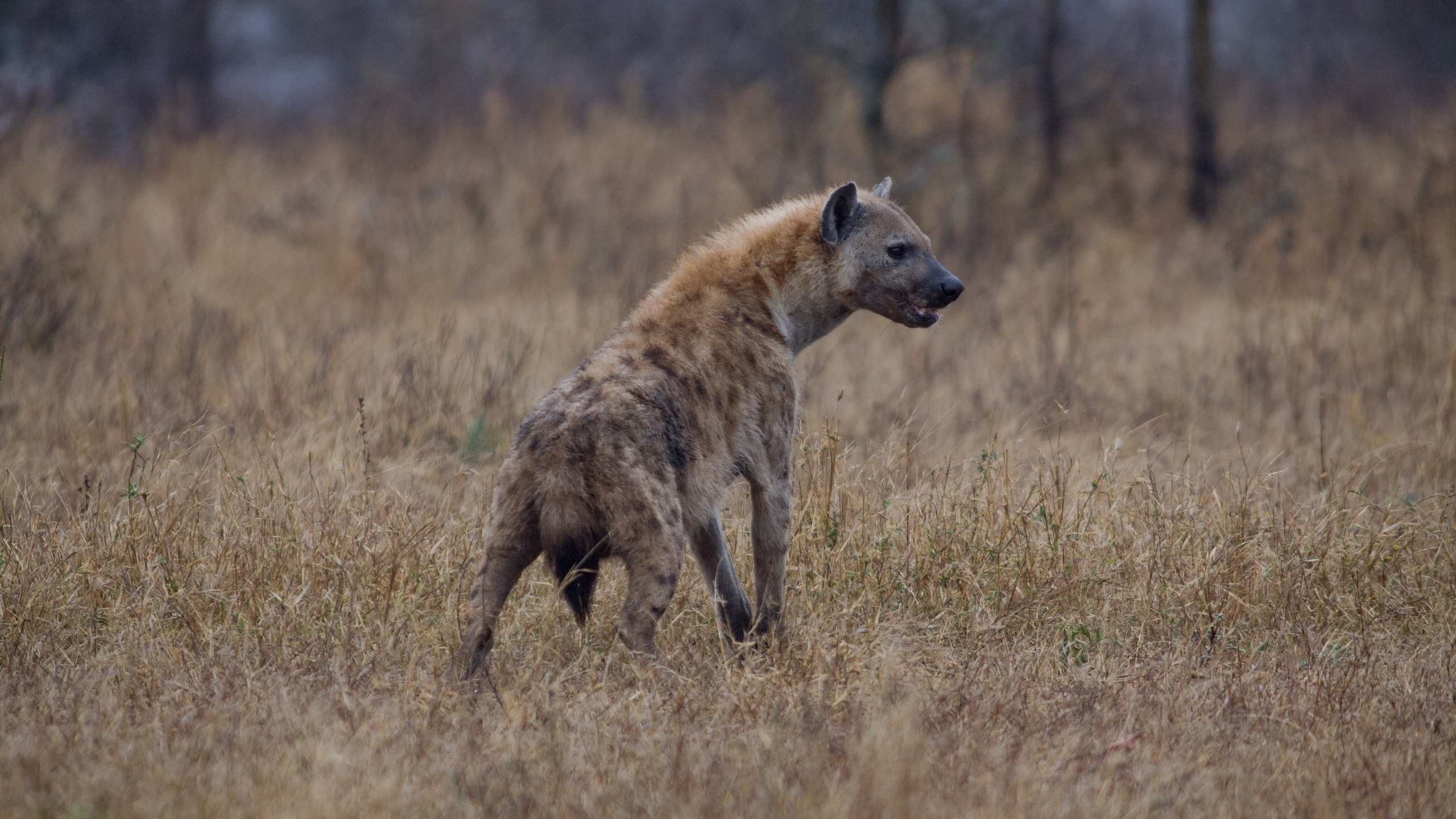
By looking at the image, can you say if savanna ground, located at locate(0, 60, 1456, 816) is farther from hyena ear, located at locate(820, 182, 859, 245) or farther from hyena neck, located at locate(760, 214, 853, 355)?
hyena ear, located at locate(820, 182, 859, 245)

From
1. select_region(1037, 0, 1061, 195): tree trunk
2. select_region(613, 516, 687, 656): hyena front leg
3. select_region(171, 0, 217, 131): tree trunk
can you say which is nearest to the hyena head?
select_region(613, 516, 687, 656): hyena front leg

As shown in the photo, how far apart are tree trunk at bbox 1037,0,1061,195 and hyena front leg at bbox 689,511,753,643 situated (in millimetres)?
10156

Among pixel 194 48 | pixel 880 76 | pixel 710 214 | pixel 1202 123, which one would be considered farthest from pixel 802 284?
pixel 194 48

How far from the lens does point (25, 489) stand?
5055 mm

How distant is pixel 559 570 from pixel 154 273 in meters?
7.10

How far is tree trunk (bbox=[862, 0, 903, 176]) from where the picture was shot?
1300cm

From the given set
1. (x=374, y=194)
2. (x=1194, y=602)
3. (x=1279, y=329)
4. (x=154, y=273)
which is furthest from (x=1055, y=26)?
(x=1194, y=602)

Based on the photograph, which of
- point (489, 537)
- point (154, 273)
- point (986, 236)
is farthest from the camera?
point (986, 236)

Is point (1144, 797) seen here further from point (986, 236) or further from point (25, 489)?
point (986, 236)

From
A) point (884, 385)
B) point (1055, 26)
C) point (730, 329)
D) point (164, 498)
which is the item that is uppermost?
point (1055, 26)

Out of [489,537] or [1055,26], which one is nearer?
[489,537]

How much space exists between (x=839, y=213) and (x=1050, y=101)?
9842 mm

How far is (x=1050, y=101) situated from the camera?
13.9m

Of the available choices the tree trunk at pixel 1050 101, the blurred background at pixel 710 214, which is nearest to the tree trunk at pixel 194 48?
the blurred background at pixel 710 214
